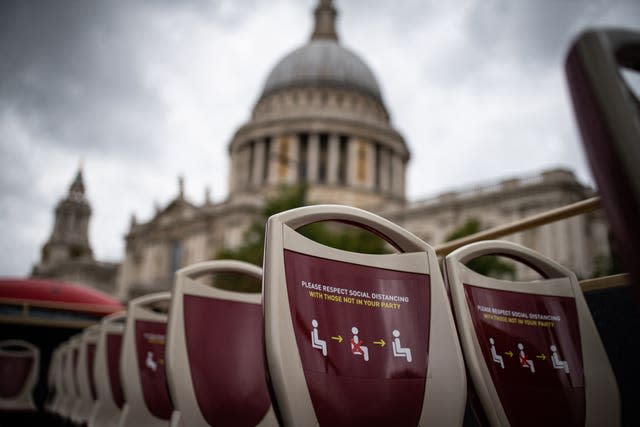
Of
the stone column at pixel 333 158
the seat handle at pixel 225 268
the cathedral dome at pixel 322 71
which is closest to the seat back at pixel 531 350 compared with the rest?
the seat handle at pixel 225 268

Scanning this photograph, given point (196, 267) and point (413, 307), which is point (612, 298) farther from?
point (196, 267)

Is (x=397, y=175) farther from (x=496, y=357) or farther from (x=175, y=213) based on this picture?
(x=496, y=357)

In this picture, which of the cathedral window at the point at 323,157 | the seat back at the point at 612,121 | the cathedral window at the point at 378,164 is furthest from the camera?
the cathedral window at the point at 378,164

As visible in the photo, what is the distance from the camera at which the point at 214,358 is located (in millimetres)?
3848

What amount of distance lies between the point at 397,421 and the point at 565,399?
2.66 feet

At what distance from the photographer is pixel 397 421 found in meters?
2.53

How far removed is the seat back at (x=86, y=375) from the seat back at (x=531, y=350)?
211 inches

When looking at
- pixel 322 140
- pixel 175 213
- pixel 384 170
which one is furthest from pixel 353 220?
pixel 384 170

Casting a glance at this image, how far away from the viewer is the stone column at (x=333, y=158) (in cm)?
5300

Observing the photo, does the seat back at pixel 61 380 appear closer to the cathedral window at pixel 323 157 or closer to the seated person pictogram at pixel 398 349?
the seated person pictogram at pixel 398 349

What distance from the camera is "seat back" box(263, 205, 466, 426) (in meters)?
2.38

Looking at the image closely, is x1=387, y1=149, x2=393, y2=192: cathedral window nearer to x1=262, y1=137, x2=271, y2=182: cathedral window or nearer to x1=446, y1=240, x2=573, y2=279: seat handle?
x1=262, y1=137, x2=271, y2=182: cathedral window

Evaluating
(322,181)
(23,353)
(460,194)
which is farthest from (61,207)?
(23,353)

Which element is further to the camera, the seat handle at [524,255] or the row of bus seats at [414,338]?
the seat handle at [524,255]
